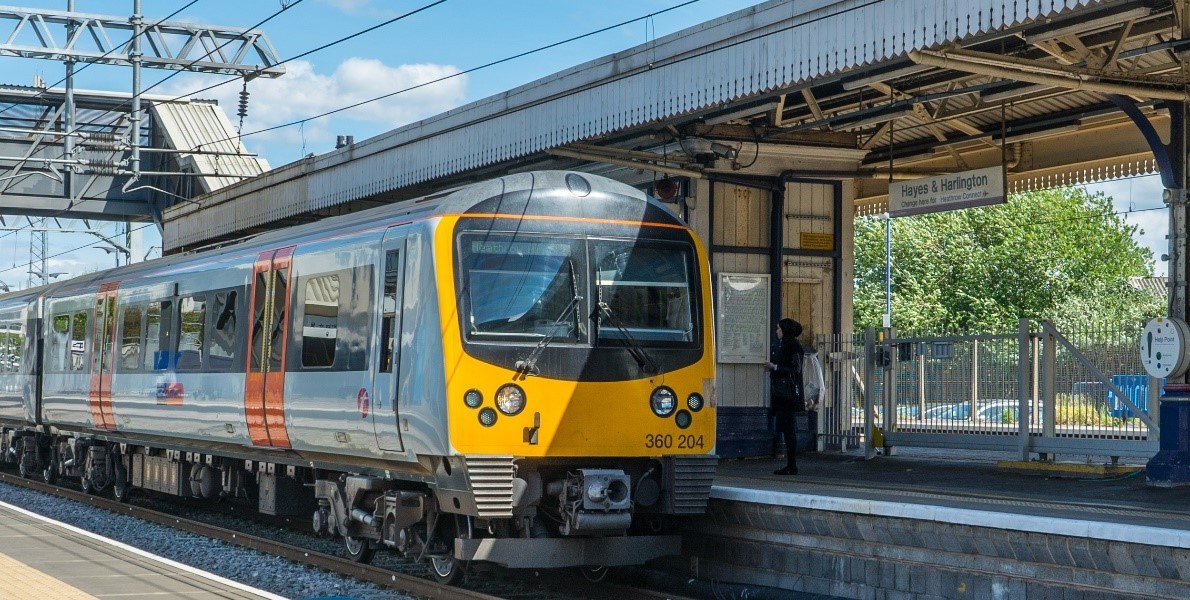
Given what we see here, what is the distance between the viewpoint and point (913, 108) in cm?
1498

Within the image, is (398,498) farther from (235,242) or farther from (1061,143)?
(1061,143)

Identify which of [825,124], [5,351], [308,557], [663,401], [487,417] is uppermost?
[825,124]

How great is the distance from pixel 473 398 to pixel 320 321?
8.03 ft

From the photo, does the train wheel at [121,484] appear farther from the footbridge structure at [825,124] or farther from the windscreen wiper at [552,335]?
the windscreen wiper at [552,335]

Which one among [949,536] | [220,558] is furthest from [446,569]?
[949,536]

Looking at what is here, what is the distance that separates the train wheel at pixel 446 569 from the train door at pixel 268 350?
2.18 m

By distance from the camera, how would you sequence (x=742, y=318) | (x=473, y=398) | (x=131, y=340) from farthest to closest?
(x=131, y=340)
(x=742, y=318)
(x=473, y=398)

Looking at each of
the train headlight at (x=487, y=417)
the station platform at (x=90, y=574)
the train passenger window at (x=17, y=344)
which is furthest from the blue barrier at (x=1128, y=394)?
the train passenger window at (x=17, y=344)

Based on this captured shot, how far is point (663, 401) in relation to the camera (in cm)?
1052

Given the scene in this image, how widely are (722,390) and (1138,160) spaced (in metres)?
5.25

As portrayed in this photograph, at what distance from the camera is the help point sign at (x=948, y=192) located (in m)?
15.1

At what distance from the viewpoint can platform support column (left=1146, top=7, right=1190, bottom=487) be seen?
38.5 feet

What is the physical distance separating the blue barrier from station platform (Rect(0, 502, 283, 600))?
26.4 ft

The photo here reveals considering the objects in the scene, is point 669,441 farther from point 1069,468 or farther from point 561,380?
point 1069,468
